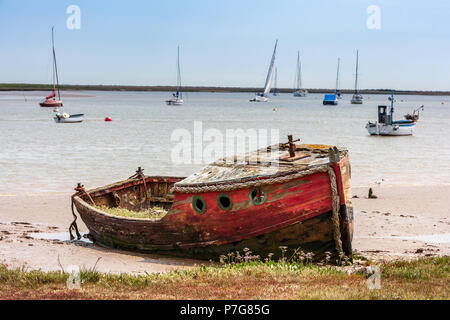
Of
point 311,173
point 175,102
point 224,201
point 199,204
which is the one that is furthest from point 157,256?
point 175,102

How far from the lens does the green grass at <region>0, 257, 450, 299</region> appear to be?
249 inches

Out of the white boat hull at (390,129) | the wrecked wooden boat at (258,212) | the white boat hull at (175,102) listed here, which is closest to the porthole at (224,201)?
the wrecked wooden boat at (258,212)

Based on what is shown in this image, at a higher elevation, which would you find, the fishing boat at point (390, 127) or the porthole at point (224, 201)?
the porthole at point (224, 201)

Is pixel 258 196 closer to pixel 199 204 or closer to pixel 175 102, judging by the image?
pixel 199 204

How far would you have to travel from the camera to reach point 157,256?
418 inches

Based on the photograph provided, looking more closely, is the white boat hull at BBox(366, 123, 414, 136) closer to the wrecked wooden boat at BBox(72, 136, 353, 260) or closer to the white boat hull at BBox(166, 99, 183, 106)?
the wrecked wooden boat at BBox(72, 136, 353, 260)

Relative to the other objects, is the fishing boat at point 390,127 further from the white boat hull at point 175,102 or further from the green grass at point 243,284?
the white boat hull at point 175,102

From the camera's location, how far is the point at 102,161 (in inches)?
1125

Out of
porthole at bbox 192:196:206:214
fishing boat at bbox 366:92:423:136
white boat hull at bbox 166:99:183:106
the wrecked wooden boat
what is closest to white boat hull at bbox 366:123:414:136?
fishing boat at bbox 366:92:423:136

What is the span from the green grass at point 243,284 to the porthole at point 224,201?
169 cm

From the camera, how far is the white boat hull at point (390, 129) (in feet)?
147

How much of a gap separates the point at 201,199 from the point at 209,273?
2267 mm
